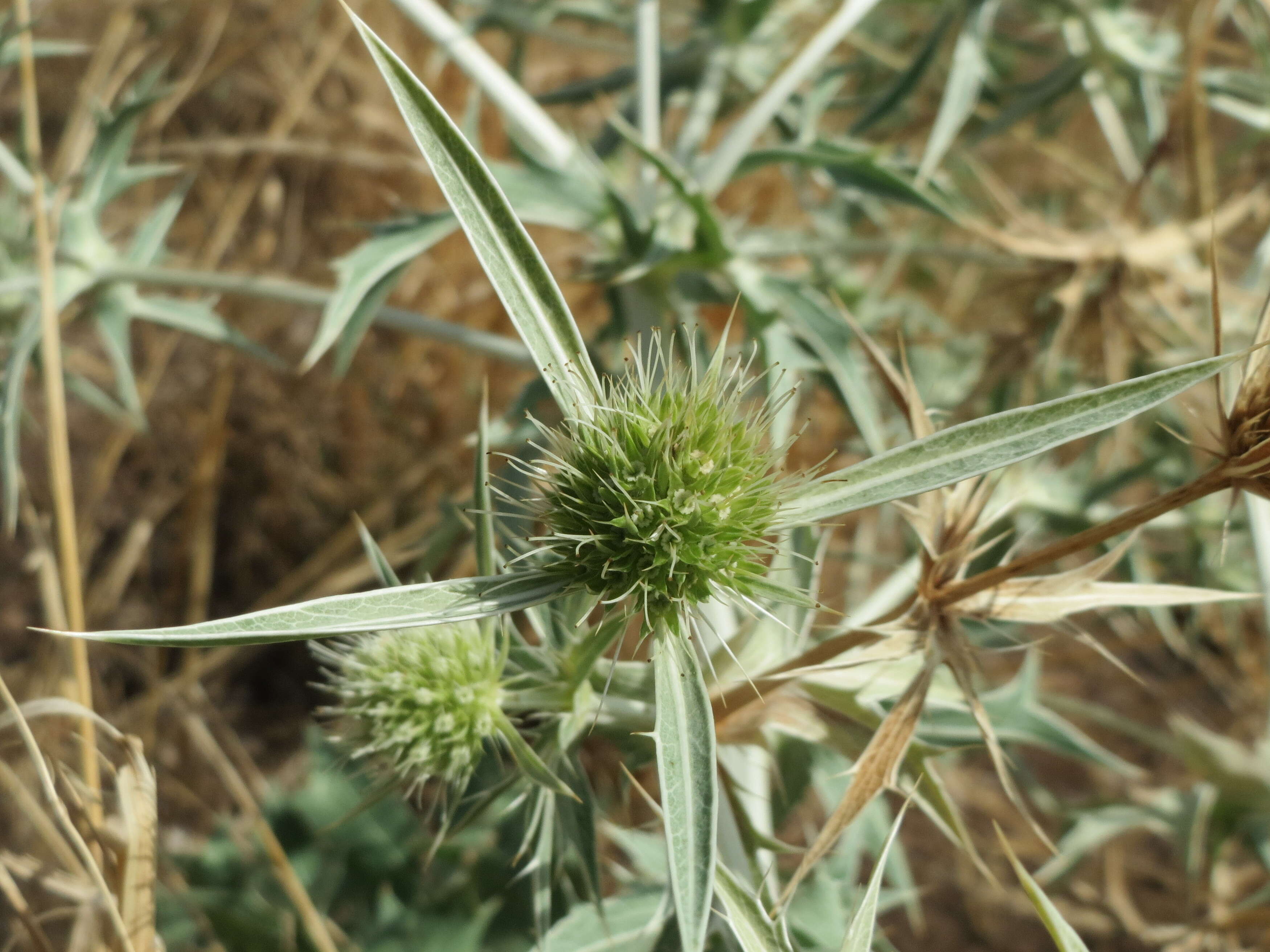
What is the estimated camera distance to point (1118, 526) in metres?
0.71

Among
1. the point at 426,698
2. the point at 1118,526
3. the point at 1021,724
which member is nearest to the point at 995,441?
the point at 1118,526

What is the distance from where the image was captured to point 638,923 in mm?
1037

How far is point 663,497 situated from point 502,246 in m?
0.23

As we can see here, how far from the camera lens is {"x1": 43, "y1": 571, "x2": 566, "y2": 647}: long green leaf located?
0.54 metres

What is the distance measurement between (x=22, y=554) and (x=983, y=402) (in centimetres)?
242

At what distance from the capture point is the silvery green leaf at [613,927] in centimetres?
98

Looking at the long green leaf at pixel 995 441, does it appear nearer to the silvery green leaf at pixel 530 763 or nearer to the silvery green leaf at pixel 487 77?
the silvery green leaf at pixel 530 763

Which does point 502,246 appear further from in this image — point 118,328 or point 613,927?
point 118,328

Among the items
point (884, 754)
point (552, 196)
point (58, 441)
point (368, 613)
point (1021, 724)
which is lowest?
point (1021, 724)

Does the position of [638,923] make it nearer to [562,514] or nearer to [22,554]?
[562,514]

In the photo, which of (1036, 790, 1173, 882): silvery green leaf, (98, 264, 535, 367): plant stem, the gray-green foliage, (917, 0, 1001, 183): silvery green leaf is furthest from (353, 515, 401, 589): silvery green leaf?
(1036, 790, 1173, 882): silvery green leaf

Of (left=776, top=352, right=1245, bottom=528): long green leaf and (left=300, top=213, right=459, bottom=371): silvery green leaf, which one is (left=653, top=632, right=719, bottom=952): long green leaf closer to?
(left=776, top=352, right=1245, bottom=528): long green leaf

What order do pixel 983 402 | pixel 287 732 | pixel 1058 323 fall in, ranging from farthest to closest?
pixel 287 732, pixel 983 402, pixel 1058 323

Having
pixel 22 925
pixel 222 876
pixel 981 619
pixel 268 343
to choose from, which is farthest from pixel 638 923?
pixel 268 343
